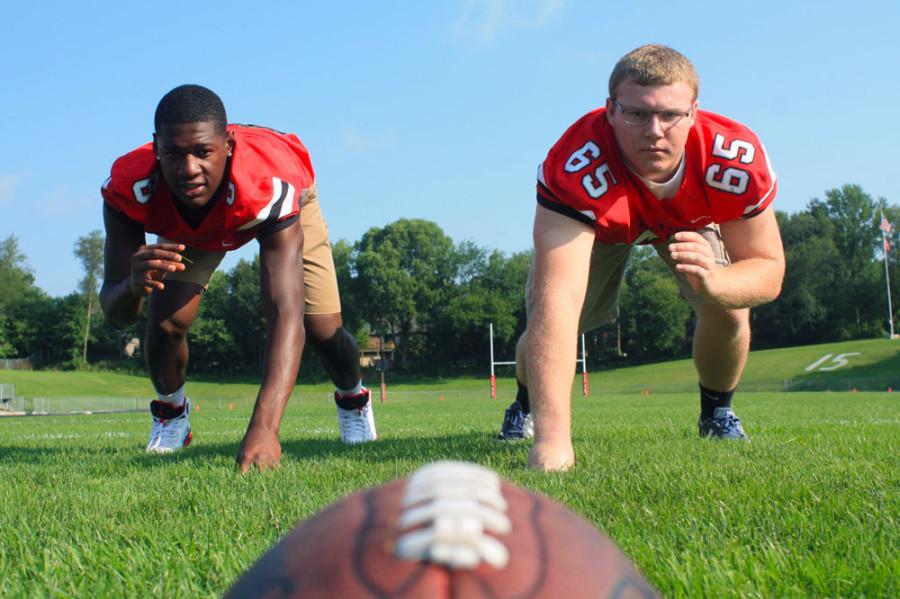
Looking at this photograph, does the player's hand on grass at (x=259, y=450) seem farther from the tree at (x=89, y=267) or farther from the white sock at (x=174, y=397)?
the tree at (x=89, y=267)

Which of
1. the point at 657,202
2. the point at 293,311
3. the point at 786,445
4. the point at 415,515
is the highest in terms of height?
the point at 657,202

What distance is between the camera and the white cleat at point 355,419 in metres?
6.03

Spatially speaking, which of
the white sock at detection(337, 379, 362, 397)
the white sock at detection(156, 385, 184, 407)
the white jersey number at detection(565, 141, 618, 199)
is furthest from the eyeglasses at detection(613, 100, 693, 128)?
the white sock at detection(156, 385, 184, 407)

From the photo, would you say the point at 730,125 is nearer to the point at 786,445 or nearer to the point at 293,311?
the point at 786,445

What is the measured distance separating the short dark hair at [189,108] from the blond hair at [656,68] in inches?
80.8

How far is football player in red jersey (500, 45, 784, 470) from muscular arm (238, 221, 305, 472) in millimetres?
1286

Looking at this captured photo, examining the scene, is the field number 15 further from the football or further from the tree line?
the football

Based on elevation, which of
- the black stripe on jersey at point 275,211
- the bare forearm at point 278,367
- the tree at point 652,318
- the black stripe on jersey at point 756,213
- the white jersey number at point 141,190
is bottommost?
the bare forearm at point 278,367

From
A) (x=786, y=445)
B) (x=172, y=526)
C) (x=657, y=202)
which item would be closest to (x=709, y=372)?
(x=786, y=445)

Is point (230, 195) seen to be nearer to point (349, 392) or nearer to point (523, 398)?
point (349, 392)

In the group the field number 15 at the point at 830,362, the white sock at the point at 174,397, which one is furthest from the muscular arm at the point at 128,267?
the field number 15 at the point at 830,362

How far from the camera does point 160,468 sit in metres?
4.25

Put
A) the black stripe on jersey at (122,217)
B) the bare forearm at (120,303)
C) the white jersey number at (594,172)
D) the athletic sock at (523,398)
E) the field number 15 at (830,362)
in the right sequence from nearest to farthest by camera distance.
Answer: the white jersey number at (594,172)
the bare forearm at (120,303)
the black stripe on jersey at (122,217)
the athletic sock at (523,398)
the field number 15 at (830,362)

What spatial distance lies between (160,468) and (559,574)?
367 centimetres
